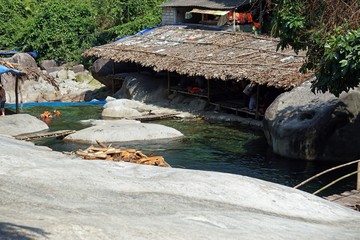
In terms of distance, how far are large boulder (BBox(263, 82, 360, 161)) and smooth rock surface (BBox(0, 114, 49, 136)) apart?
29.0 ft

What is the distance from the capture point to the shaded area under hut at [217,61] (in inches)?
938

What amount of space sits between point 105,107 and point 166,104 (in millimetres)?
2767

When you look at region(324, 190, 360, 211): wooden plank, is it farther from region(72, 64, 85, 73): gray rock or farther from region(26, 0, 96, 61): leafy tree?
region(26, 0, 96, 61): leafy tree

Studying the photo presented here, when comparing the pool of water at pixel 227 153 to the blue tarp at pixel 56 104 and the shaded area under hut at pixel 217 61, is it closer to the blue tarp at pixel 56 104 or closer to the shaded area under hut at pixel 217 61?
the shaded area under hut at pixel 217 61

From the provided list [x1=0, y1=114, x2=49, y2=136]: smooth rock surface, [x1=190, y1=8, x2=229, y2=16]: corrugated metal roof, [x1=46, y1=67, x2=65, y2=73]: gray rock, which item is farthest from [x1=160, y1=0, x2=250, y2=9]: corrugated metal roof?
[x1=0, y1=114, x2=49, y2=136]: smooth rock surface

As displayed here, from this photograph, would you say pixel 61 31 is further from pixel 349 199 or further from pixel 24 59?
pixel 349 199

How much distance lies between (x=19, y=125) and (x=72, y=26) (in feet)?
59.5

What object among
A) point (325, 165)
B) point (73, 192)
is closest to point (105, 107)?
point (325, 165)

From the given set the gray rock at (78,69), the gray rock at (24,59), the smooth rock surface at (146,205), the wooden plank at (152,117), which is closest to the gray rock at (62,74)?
the gray rock at (78,69)

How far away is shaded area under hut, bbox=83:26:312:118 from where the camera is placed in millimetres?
Answer: 23822

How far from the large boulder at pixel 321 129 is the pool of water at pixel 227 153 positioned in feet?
1.12

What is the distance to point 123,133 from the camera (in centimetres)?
2317

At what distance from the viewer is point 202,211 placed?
1077 cm

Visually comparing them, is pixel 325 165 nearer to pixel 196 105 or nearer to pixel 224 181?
pixel 224 181
